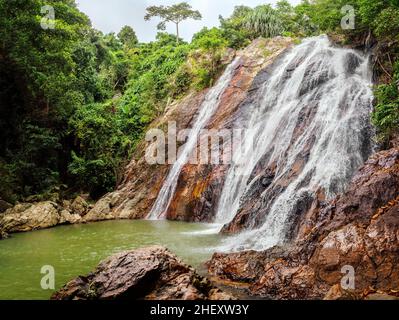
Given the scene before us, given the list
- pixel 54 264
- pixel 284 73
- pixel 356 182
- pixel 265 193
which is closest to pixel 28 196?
pixel 54 264

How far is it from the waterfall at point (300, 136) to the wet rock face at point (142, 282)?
417cm

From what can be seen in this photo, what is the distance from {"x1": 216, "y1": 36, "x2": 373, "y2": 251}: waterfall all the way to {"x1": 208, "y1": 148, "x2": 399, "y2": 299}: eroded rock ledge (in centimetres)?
239

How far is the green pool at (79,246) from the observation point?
855 cm

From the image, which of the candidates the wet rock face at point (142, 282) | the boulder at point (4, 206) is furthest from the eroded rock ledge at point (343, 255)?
the boulder at point (4, 206)

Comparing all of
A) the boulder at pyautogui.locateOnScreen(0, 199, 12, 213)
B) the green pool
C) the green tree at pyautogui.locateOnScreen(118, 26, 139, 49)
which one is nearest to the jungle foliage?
the boulder at pyautogui.locateOnScreen(0, 199, 12, 213)

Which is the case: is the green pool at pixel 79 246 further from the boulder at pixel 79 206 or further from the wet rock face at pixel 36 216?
the boulder at pixel 79 206

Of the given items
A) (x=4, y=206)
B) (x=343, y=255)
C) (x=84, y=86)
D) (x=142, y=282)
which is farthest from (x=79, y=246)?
(x=84, y=86)

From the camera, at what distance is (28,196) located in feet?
63.2

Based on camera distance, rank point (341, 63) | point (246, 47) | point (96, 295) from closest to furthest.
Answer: point (96, 295) → point (341, 63) → point (246, 47)

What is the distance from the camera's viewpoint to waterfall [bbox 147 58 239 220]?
1914 cm

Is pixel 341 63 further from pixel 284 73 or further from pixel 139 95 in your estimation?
pixel 139 95

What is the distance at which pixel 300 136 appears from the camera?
15.2 meters

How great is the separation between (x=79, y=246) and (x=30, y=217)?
5565 millimetres
